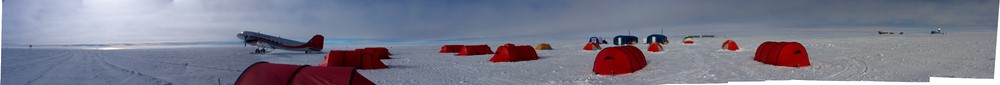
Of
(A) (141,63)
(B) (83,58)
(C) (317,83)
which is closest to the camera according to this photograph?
(C) (317,83)

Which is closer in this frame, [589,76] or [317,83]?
[317,83]

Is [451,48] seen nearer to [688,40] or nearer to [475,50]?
[475,50]

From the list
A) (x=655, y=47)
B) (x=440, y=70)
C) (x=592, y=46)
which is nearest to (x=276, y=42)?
(x=440, y=70)

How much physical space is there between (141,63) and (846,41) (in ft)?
45.7

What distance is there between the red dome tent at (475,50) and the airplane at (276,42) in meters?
3.20

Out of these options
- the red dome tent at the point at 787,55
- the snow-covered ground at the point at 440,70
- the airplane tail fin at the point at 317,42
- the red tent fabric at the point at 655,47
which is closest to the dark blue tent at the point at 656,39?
the red tent fabric at the point at 655,47

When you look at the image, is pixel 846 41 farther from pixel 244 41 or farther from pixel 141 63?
pixel 141 63

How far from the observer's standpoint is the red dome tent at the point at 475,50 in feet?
42.1

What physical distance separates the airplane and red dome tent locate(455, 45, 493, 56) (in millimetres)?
3201

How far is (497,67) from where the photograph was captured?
870 centimetres

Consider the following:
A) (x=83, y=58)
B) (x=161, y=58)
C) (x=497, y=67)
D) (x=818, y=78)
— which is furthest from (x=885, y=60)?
(x=83, y=58)

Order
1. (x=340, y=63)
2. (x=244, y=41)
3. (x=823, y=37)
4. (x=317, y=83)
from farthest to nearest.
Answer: (x=823, y=37)
(x=244, y=41)
(x=340, y=63)
(x=317, y=83)

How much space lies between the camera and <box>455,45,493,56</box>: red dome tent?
12828mm

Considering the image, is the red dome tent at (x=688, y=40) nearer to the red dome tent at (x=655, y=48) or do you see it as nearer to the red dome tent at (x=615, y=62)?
the red dome tent at (x=655, y=48)
